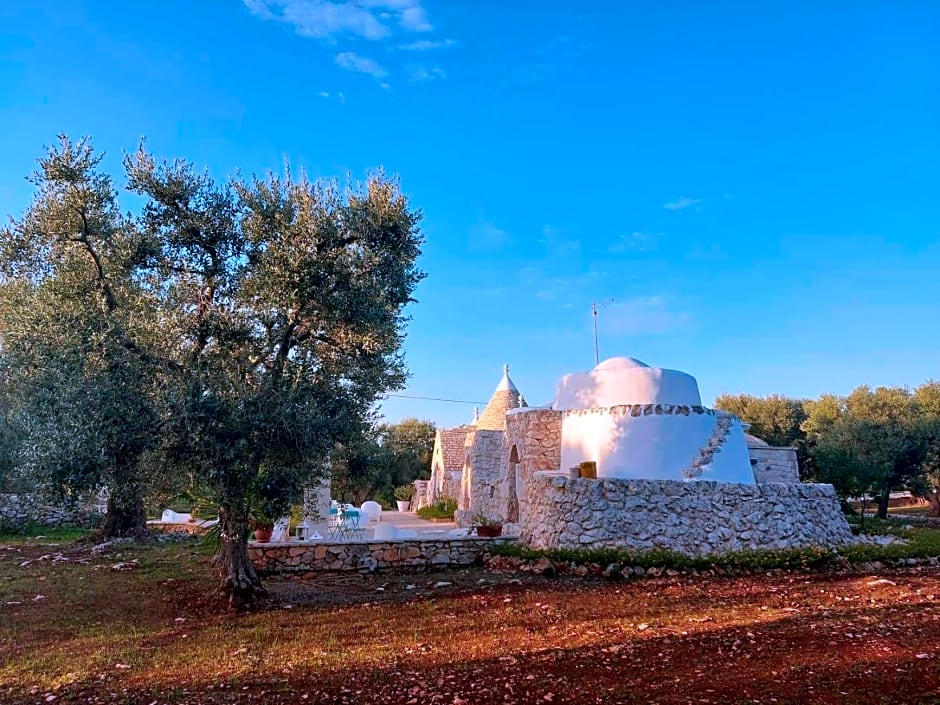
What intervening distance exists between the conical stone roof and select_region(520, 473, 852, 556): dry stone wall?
13.7m

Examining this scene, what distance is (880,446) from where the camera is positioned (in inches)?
Answer: 1025

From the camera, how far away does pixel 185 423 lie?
7.41 metres

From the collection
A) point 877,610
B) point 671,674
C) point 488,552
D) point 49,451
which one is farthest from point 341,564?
point 877,610

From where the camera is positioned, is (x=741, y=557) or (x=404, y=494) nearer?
(x=741, y=557)

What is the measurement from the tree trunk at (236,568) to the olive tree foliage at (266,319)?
19 millimetres

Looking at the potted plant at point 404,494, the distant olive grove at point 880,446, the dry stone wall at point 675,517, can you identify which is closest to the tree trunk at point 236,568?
the dry stone wall at point 675,517

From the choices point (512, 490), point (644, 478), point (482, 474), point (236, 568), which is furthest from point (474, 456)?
point (236, 568)

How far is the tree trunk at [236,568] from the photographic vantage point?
8578 mm

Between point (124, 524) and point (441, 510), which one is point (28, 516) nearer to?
point (124, 524)

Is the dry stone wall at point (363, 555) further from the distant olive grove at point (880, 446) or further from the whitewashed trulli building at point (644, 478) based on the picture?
the distant olive grove at point (880, 446)

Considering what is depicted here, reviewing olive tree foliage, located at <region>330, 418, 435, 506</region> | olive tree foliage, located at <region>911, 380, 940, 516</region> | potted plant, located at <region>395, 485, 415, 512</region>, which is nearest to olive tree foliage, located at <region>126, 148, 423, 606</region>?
olive tree foliage, located at <region>330, 418, 435, 506</region>

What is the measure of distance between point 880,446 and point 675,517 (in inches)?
773

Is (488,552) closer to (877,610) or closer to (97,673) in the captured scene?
(877,610)

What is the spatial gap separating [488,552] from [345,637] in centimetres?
613
